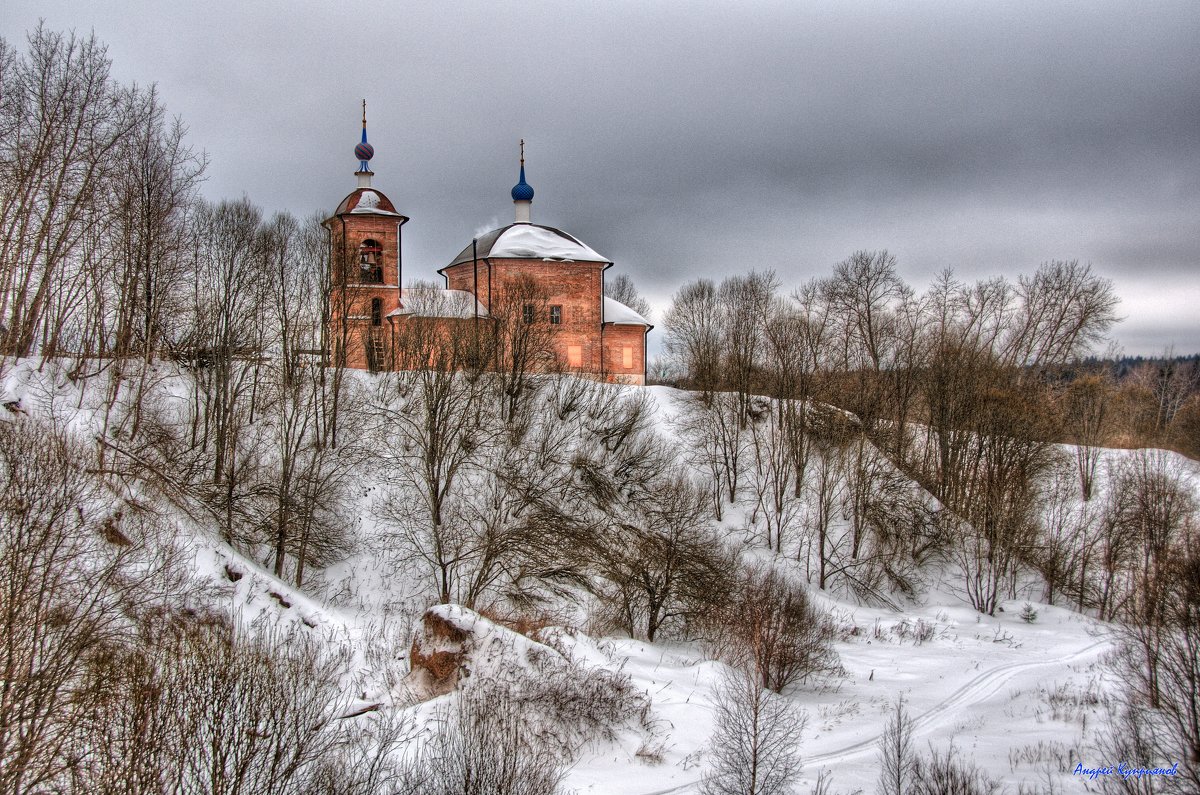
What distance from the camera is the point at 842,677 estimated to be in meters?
19.5

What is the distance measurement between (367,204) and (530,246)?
24.9 ft

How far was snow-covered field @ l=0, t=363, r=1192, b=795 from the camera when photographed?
13.9 m

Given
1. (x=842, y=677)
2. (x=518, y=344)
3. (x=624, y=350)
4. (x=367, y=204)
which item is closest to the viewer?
(x=842, y=677)

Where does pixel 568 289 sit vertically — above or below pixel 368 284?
above

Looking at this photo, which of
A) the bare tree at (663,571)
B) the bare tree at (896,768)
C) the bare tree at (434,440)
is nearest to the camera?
the bare tree at (896,768)

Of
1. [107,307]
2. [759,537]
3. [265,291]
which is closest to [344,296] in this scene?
[265,291]

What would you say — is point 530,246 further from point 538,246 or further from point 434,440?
point 434,440

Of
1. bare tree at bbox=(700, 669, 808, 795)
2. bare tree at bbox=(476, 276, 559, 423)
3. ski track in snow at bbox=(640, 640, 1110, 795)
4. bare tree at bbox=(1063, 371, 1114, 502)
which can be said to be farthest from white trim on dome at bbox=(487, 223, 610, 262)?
bare tree at bbox=(700, 669, 808, 795)

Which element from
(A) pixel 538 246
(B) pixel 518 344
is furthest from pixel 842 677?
(A) pixel 538 246

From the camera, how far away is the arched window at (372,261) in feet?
113

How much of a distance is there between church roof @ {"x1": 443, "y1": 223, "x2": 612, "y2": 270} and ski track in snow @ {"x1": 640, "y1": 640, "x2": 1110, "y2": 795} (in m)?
24.2

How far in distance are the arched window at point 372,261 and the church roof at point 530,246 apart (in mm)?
4183
